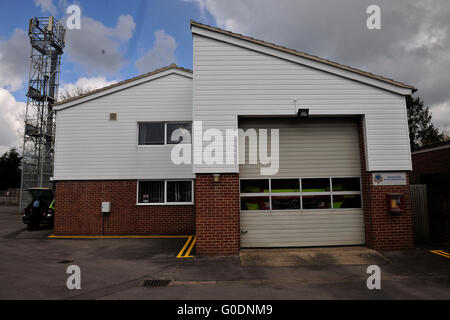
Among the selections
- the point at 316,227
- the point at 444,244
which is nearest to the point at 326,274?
the point at 316,227

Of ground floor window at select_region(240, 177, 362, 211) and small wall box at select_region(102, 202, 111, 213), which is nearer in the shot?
ground floor window at select_region(240, 177, 362, 211)

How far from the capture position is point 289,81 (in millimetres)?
8156

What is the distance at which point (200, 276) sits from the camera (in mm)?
6145

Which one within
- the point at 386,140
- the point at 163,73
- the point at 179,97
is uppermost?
the point at 163,73

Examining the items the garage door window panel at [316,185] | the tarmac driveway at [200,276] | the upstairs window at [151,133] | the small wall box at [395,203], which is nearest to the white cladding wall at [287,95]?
the small wall box at [395,203]

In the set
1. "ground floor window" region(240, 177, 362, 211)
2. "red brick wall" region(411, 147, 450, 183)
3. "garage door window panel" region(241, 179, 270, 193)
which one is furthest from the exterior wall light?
"red brick wall" region(411, 147, 450, 183)

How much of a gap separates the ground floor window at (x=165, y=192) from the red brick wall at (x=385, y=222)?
670cm

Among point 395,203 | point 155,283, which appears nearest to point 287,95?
point 395,203

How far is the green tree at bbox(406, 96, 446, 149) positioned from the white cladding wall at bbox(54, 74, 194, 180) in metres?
31.8

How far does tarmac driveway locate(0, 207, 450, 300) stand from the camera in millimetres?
5128

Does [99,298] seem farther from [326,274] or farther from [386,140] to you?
[386,140]

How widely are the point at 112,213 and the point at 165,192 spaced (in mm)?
2345

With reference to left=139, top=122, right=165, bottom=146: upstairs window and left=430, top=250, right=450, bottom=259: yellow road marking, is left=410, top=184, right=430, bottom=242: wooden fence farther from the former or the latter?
left=139, top=122, right=165, bottom=146: upstairs window
